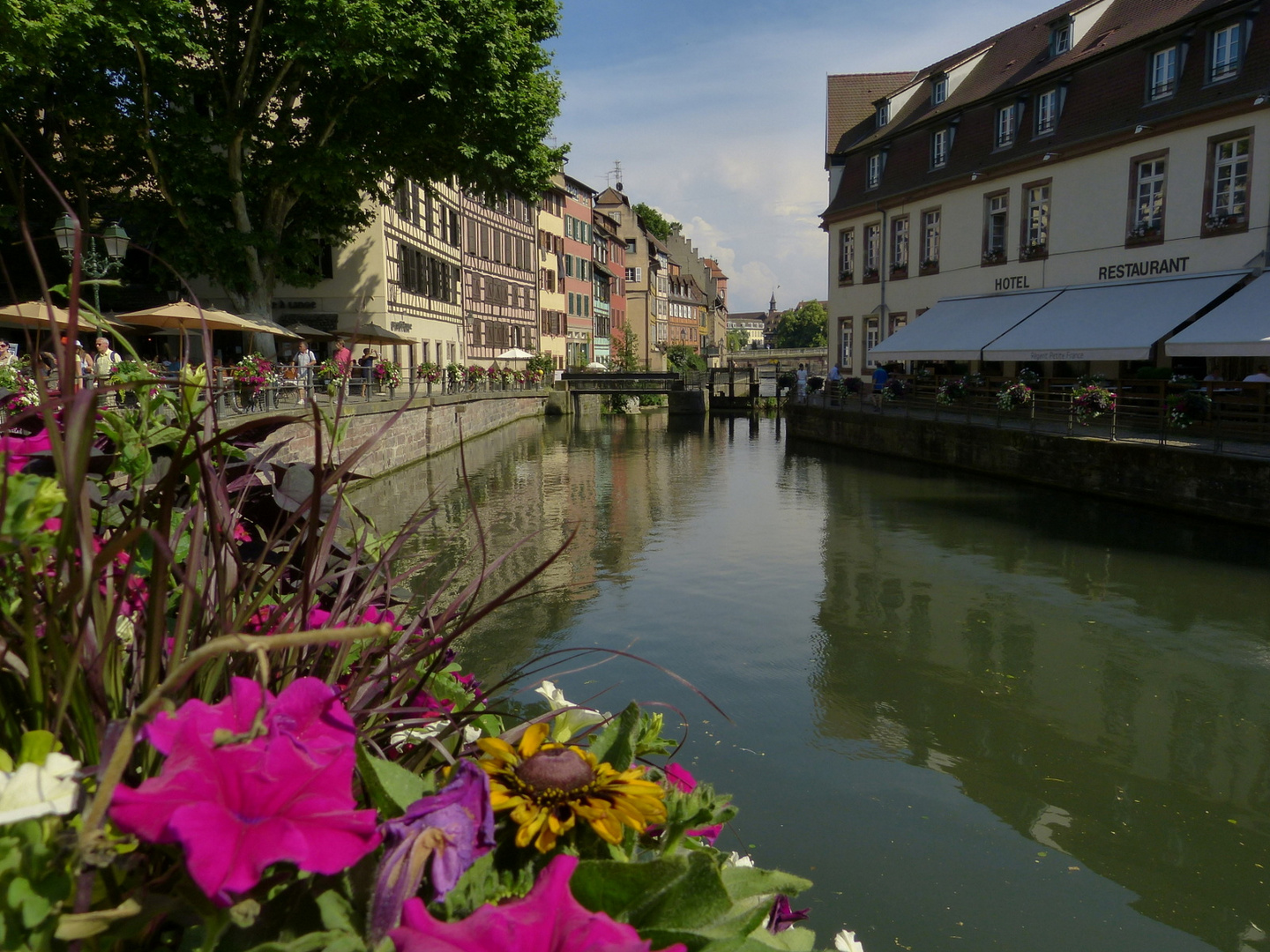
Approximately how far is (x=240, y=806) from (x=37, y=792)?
0.45 ft

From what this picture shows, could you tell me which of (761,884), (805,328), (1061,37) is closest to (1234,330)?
(1061,37)

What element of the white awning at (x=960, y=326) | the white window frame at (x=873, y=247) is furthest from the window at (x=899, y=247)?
the white awning at (x=960, y=326)

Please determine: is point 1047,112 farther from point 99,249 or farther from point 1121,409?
point 99,249

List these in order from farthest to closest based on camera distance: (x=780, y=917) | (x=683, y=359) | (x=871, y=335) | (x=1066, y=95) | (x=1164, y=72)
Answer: (x=683, y=359) < (x=871, y=335) < (x=1066, y=95) < (x=1164, y=72) < (x=780, y=917)

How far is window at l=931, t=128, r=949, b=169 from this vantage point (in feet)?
94.5

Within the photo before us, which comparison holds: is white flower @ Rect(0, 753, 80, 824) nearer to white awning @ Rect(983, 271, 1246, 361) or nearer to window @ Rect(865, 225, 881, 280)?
white awning @ Rect(983, 271, 1246, 361)

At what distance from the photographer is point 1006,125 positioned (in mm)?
26328

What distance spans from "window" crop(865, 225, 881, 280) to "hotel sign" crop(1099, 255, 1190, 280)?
9.56m

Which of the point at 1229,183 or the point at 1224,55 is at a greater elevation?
the point at 1224,55

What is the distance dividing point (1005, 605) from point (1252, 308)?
10.4 meters

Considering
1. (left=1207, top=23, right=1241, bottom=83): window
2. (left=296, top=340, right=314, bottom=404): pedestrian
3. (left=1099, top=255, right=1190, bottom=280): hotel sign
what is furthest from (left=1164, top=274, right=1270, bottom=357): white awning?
(left=296, top=340, right=314, bottom=404): pedestrian

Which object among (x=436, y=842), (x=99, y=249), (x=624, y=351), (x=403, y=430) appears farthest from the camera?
(x=624, y=351)

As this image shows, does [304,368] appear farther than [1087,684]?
Yes

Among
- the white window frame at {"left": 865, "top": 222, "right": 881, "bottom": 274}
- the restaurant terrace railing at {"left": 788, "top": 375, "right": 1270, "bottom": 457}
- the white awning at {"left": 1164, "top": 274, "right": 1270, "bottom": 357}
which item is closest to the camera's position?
the restaurant terrace railing at {"left": 788, "top": 375, "right": 1270, "bottom": 457}
